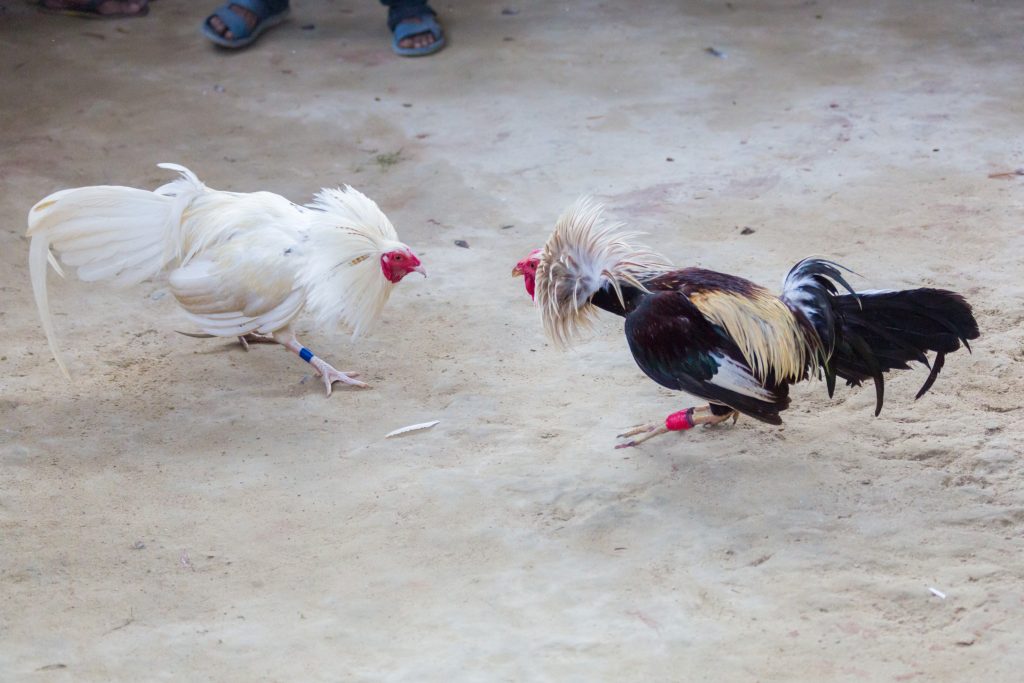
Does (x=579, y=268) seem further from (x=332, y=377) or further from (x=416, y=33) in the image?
(x=416, y=33)

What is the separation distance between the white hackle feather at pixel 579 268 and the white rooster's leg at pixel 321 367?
106 centimetres

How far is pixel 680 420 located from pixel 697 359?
15.1 inches

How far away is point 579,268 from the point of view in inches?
137

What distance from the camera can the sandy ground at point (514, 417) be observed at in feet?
9.02

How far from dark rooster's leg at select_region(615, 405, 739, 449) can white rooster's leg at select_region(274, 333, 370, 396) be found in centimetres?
121

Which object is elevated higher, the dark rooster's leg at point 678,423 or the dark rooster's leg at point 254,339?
the dark rooster's leg at point 678,423

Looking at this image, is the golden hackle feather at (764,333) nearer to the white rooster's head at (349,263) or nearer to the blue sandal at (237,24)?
the white rooster's head at (349,263)

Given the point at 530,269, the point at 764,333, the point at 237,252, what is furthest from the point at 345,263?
the point at 764,333

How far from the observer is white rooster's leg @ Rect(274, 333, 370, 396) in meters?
4.21

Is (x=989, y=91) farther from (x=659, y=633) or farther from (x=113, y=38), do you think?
(x=113, y=38)

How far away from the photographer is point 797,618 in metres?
2.72

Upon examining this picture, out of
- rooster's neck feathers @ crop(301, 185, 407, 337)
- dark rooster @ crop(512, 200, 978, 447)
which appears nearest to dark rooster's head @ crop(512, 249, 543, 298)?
dark rooster @ crop(512, 200, 978, 447)

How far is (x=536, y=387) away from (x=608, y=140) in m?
2.70

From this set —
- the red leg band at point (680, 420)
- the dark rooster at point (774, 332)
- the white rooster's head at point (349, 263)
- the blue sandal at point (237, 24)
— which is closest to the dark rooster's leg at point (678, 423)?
the red leg band at point (680, 420)
